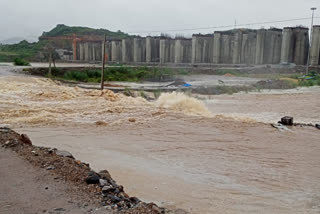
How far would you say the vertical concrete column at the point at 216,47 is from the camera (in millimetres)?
36094

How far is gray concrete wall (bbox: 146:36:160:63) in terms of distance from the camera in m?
39.5

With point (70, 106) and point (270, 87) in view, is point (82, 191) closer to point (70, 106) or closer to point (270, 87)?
point (70, 106)

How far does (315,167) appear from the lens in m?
7.86

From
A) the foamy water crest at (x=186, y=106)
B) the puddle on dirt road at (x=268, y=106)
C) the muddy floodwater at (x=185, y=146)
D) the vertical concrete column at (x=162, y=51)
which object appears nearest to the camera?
the muddy floodwater at (x=185, y=146)

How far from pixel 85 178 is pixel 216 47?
32.9m

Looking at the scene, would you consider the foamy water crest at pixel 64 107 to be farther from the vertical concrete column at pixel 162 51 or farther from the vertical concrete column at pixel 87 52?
the vertical concrete column at pixel 87 52

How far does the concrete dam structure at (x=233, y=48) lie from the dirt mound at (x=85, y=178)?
1241 inches

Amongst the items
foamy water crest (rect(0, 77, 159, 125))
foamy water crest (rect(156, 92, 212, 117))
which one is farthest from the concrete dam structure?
A: foamy water crest (rect(156, 92, 212, 117))

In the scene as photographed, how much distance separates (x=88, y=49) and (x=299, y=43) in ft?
86.2

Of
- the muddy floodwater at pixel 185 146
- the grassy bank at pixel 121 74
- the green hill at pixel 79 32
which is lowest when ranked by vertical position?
the muddy floodwater at pixel 185 146

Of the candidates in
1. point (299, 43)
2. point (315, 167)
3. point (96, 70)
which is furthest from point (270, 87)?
point (315, 167)

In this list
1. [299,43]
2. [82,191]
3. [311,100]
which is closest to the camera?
[82,191]

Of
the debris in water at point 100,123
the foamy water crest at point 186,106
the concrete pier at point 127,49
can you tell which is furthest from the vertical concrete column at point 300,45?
the debris in water at point 100,123

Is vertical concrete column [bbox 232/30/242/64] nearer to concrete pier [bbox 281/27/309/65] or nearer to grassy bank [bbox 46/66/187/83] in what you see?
concrete pier [bbox 281/27/309/65]
